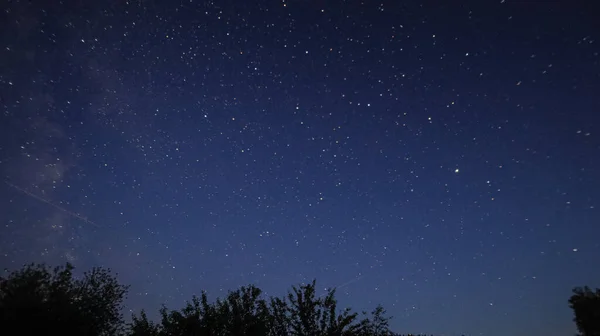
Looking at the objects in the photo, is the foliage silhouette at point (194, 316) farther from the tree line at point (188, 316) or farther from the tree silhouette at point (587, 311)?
the tree silhouette at point (587, 311)

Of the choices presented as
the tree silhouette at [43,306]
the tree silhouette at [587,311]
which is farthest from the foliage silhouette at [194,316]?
the tree silhouette at [587,311]

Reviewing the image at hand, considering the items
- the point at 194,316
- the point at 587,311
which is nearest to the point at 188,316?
the point at 194,316

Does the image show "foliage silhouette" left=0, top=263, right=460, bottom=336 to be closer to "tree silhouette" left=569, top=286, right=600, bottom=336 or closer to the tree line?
the tree line

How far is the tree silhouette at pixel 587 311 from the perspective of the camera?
3453 cm

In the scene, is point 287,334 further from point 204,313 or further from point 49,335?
point 49,335

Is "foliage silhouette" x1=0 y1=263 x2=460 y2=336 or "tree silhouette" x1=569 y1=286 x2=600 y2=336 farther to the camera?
"tree silhouette" x1=569 y1=286 x2=600 y2=336

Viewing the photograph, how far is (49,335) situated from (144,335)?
20.1 ft

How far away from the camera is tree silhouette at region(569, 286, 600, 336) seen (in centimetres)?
3453

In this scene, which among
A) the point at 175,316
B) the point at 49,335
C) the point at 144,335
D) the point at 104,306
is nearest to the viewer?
the point at 49,335

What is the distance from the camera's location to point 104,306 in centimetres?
2917

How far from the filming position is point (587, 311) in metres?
35.5

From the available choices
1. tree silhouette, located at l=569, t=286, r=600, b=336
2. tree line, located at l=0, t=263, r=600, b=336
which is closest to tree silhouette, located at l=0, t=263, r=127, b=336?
tree line, located at l=0, t=263, r=600, b=336

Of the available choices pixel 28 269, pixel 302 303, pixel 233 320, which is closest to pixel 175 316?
pixel 233 320

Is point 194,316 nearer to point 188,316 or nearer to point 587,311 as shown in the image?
point 188,316
